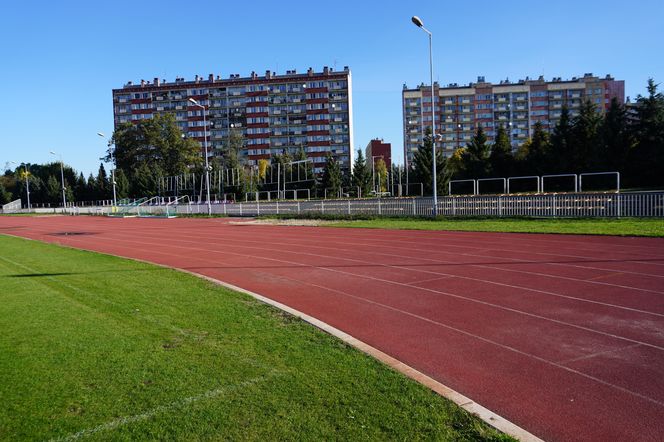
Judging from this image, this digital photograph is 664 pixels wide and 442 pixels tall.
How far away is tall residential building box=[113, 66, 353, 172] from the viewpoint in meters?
106

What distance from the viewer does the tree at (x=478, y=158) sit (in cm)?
5447

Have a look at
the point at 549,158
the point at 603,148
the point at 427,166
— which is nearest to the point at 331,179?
the point at 427,166

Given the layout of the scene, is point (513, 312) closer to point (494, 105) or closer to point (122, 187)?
point (122, 187)

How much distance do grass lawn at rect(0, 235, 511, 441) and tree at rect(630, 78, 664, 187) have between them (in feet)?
155

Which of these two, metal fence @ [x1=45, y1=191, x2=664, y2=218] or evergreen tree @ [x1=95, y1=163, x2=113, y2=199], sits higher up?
evergreen tree @ [x1=95, y1=163, x2=113, y2=199]

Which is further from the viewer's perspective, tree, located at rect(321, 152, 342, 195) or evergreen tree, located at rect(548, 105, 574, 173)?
tree, located at rect(321, 152, 342, 195)

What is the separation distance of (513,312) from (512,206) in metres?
18.6

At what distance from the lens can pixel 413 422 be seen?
3.56 metres

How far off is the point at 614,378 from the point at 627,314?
266cm

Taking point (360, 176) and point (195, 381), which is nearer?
point (195, 381)

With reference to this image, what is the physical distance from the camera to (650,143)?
44969mm

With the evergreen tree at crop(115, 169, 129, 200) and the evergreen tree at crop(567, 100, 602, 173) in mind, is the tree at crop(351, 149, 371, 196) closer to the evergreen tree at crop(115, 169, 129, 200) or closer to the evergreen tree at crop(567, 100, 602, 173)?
the evergreen tree at crop(567, 100, 602, 173)

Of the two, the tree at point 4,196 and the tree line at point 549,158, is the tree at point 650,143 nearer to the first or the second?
the tree line at point 549,158

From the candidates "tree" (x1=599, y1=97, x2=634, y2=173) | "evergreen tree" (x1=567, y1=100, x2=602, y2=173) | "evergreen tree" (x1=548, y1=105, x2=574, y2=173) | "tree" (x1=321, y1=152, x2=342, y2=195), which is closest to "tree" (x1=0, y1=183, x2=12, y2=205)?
"tree" (x1=321, y1=152, x2=342, y2=195)
